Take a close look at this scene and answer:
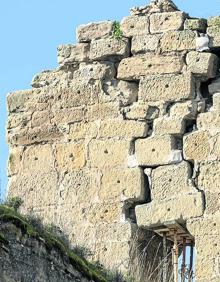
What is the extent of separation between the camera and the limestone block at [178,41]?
1602 centimetres

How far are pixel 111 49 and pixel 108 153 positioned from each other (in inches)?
46.6

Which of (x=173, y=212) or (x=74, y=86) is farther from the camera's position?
(x=74, y=86)

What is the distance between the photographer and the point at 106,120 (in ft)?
53.0

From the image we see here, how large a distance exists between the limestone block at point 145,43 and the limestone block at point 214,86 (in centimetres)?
75

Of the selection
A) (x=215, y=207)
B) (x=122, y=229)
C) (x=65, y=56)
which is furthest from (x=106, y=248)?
(x=65, y=56)

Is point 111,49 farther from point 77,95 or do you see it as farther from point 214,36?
point 214,36

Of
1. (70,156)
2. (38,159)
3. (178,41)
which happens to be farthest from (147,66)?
(38,159)

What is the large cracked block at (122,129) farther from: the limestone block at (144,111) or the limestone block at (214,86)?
the limestone block at (214,86)

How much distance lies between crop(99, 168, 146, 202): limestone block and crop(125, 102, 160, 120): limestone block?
59 cm

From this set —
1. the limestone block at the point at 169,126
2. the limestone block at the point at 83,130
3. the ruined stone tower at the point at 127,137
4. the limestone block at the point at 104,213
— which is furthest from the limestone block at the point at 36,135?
the limestone block at the point at 169,126

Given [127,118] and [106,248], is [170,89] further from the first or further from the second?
[106,248]

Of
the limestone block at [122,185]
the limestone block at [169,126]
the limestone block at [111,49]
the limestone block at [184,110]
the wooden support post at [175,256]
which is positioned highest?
the limestone block at [111,49]

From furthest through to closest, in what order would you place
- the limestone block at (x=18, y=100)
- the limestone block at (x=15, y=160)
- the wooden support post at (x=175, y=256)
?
the limestone block at (x=18, y=100) → the limestone block at (x=15, y=160) → the wooden support post at (x=175, y=256)

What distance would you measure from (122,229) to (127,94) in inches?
58.6
